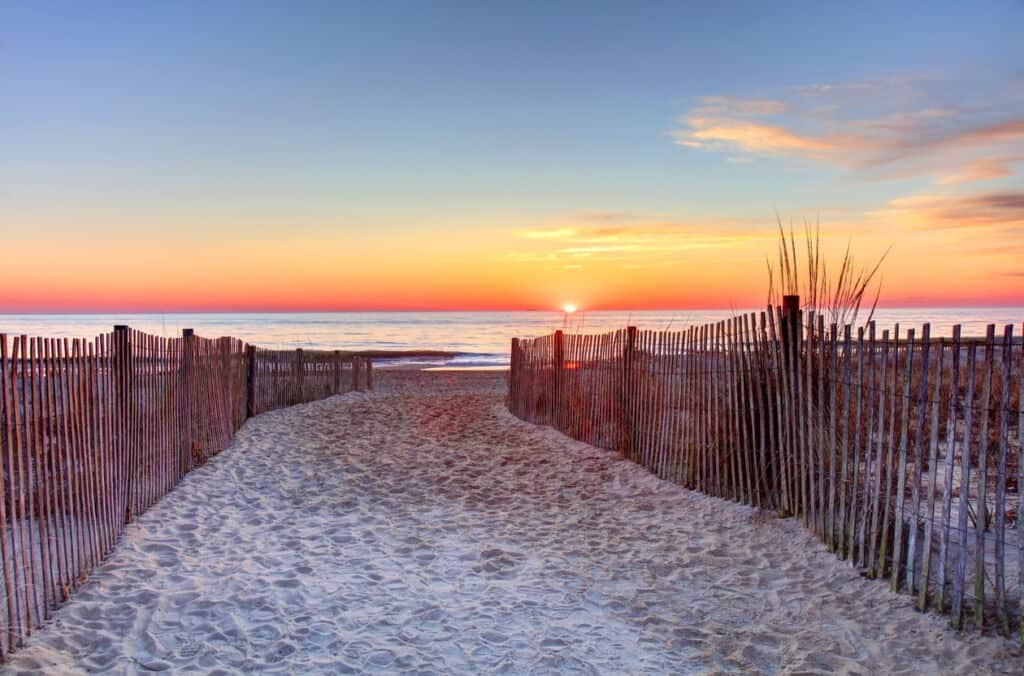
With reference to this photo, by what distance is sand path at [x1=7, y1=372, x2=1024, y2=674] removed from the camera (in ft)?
13.2

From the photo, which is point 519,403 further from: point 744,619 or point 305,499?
point 744,619

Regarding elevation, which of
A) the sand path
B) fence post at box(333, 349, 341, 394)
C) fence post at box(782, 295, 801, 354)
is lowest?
the sand path

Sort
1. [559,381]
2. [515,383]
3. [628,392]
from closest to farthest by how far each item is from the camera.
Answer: [628,392] < [559,381] < [515,383]

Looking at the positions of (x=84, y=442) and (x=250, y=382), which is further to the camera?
(x=250, y=382)

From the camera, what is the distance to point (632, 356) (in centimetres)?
884

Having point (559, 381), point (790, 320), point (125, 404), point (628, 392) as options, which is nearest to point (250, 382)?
point (559, 381)

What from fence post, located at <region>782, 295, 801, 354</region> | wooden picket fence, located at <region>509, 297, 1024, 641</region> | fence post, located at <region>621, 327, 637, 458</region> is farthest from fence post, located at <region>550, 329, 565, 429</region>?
fence post, located at <region>782, 295, 801, 354</region>

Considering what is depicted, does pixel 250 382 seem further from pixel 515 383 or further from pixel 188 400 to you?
pixel 515 383

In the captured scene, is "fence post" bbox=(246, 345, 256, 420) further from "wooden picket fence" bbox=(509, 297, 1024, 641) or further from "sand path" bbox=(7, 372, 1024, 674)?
"wooden picket fence" bbox=(509, 297, 1024, 641)

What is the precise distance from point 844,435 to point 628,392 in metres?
3.85

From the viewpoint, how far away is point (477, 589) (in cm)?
505

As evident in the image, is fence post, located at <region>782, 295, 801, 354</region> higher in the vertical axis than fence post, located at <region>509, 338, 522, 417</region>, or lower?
higher

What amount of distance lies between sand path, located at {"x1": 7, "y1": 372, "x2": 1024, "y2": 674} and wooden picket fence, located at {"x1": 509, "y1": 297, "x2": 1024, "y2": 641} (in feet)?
0.84

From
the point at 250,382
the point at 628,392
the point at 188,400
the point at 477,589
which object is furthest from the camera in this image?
the point at 250,382
